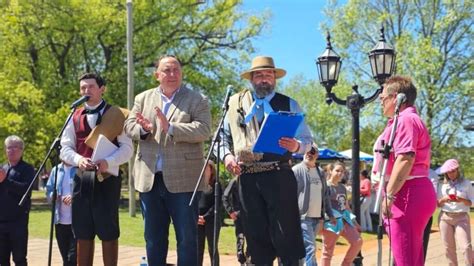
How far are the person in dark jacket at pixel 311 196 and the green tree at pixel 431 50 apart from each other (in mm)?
23165

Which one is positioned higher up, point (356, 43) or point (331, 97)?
point (356, 43)

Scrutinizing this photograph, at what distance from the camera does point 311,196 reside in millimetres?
7848

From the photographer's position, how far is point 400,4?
3219 centimetres

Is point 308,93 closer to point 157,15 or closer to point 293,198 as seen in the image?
point 157,15

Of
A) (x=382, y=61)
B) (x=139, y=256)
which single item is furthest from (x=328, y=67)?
(x=139, y=256)

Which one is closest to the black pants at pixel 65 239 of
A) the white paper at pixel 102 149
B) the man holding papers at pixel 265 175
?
the white paper at pixel 102 149

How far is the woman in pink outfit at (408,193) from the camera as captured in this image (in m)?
4.74

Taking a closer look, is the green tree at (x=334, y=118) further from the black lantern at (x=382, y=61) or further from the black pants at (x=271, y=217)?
the black pants at (x=271, y=217)

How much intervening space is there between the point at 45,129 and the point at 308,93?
38.3m

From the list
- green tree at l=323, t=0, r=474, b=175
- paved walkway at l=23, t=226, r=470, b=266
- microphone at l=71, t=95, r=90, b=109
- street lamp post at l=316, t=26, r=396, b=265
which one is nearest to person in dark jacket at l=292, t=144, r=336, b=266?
street lamp post at l=316, t=26, r=396, b=265

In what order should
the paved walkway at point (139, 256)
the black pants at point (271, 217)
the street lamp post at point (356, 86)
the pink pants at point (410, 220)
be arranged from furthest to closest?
the street lamp post at point (356, 86) < the paved walkway at point (139, 256) < the pink pants at point (410, 220) < the black pants at point (271, 217)

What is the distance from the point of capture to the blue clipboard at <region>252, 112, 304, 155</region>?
4.45 metres

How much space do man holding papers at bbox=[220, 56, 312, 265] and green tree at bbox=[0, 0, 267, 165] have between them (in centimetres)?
1863

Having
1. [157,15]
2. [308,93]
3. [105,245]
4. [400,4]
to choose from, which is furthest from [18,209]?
[308,93]
